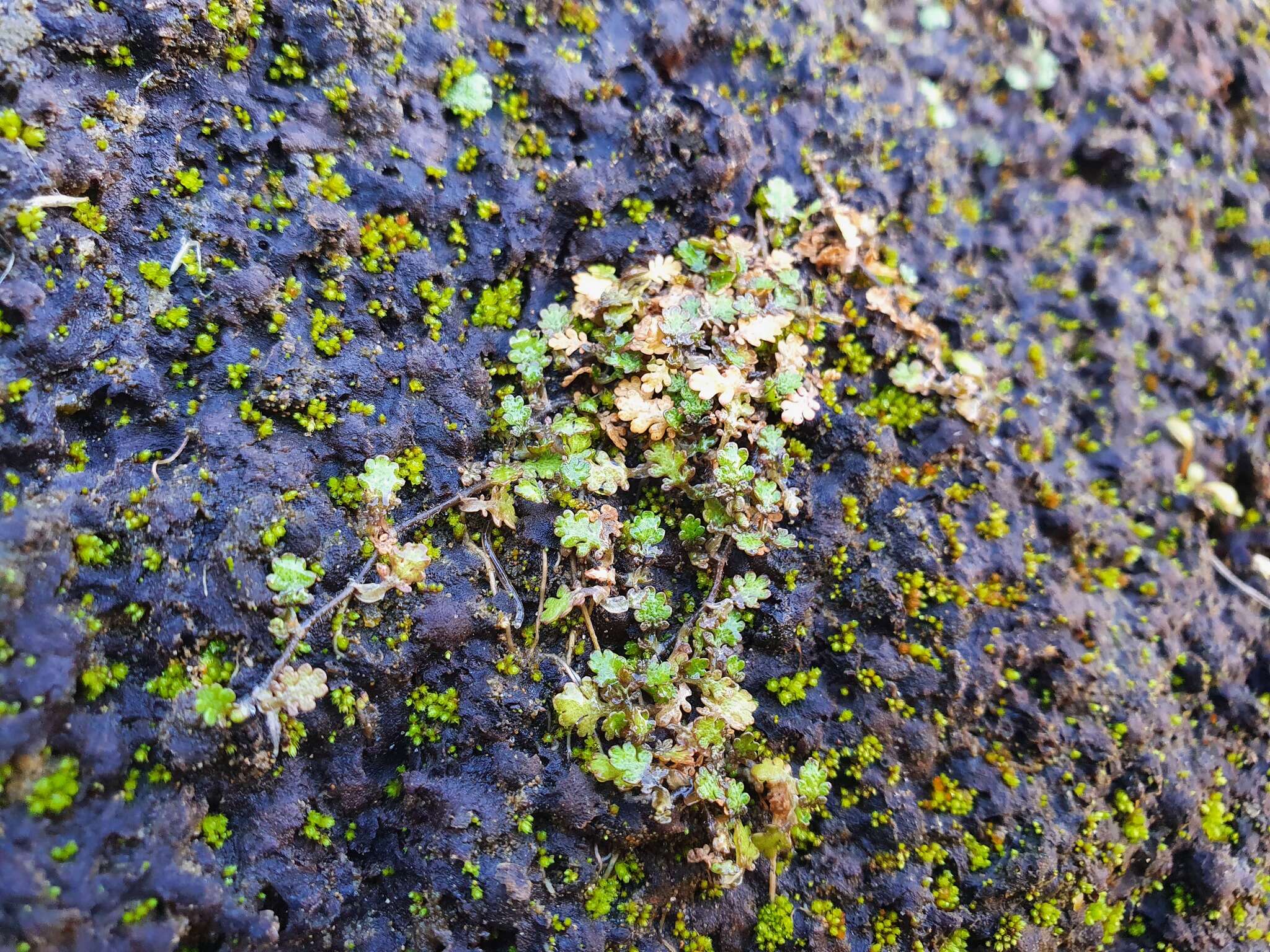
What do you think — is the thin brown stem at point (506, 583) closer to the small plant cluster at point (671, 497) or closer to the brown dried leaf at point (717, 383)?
the small plant cluster at point (671, 497)

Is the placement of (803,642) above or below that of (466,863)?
above

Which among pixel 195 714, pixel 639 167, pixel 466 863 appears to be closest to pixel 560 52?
pixel 639 167

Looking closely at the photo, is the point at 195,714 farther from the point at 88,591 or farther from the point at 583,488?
the point at 583,488

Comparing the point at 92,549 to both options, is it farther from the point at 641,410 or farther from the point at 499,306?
the point at 641,410

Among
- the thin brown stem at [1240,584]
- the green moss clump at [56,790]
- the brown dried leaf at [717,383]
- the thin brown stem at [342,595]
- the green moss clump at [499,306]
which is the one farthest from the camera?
the thin brown stem at [1240,584]

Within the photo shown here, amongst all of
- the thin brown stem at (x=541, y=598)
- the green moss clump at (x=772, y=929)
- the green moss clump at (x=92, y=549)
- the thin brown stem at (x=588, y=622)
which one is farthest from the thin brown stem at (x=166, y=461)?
the green moss clump at (x=772, y=929)

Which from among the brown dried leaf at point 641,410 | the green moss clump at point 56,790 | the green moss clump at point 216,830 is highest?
the brown dried leaf at point 641,410

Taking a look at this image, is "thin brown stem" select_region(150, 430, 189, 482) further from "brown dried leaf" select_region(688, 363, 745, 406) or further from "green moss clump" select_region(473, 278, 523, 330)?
"brown dried leaf" select_region(688, 363, 745, 406)

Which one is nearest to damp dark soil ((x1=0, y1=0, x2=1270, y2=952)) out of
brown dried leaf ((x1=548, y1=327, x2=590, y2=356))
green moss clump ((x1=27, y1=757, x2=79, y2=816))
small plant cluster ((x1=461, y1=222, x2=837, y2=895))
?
green moss clump ((x1=27, y1=757, x2=79, y2=816))

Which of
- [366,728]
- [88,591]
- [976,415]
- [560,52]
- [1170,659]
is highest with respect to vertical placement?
[560,52]
